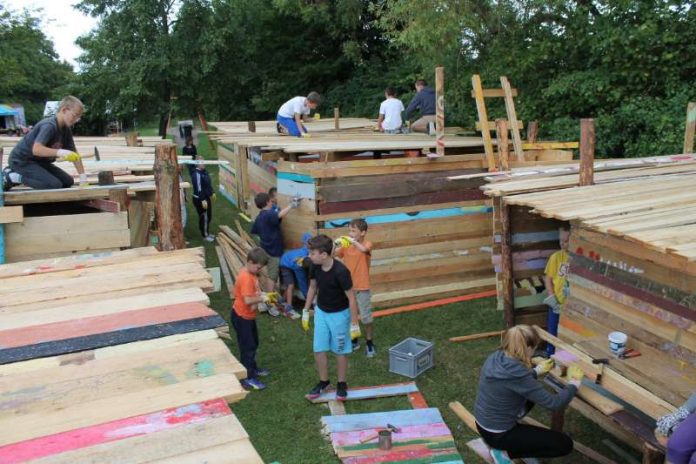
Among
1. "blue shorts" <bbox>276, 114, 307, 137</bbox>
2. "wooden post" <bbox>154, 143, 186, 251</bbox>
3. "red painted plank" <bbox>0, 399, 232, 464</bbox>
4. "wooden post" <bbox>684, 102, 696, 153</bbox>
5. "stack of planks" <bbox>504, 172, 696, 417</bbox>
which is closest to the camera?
"red painted plank" <bbox>0, 399, 232, 464</bbox>

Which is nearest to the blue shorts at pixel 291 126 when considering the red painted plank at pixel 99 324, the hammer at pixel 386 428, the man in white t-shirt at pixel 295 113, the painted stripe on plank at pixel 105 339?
the man in white t-shirt at pixel 295 113

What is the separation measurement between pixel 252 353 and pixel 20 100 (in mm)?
52482

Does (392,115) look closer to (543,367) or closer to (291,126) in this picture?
(291,126)

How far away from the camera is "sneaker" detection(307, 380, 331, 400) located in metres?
6.72

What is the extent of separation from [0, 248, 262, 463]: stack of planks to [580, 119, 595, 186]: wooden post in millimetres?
4416

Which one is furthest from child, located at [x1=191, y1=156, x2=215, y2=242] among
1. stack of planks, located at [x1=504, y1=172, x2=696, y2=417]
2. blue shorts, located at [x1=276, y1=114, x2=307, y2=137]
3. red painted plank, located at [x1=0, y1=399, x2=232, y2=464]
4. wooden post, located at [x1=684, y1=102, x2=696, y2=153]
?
red painted plank, located at [x1=0, y1=399, x2=232, y2=464]

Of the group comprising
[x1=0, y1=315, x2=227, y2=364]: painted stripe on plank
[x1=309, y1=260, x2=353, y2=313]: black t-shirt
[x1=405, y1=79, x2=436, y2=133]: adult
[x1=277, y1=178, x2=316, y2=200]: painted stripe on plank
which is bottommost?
[x1=309, y1=260, x2=353, y2=313]: black t-shirt

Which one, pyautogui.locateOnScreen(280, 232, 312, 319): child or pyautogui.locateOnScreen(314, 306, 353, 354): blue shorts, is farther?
pyautogui.locateOnScreen(280, 232, 312, 319): child

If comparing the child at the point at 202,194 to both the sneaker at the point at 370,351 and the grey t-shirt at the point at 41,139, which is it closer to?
the grey t-shirt at the point at 41,139

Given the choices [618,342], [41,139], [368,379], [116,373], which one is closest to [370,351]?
[368,379]

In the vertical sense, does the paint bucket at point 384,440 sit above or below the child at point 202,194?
below

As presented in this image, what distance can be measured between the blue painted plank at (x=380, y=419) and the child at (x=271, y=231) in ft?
11.2

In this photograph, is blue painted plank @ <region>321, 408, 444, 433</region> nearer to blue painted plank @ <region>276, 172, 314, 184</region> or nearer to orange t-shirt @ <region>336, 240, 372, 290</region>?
orange t-shirt @ <region>336, 240, 372, 290</region>

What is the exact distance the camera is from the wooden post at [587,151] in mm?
6527
